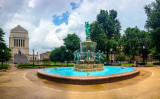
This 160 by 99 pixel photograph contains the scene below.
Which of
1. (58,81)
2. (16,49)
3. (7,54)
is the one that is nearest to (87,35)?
(58,81)

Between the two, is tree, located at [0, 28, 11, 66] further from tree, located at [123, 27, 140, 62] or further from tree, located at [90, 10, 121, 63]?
tree, located at [123, 27, 140, 62]

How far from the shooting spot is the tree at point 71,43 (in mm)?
39031

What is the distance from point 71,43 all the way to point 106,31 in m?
13.0

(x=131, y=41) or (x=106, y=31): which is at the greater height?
(x=106, y=31)

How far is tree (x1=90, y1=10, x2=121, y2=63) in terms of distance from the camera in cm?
3644

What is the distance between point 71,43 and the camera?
39344mm

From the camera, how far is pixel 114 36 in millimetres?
41438

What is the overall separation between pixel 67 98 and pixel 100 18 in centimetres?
3831

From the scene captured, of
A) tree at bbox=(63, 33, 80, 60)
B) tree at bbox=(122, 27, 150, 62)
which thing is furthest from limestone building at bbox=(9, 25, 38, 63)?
tree at bbox=(122, 27, 150, 62)

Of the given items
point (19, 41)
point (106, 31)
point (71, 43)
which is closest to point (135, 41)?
point (106, 31)

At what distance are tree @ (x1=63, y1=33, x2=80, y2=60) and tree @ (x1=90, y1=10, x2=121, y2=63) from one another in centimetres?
549

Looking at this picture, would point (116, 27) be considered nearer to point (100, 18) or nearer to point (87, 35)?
point (100, 18)

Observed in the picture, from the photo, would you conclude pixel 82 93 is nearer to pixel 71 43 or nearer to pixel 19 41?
pixel 71 43

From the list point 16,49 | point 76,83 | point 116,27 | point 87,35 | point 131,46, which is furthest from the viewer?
point 16,49
